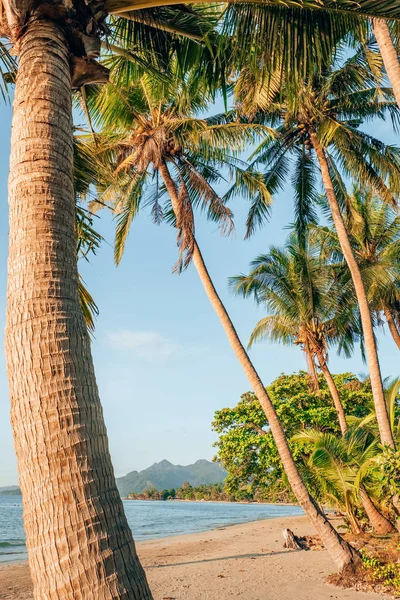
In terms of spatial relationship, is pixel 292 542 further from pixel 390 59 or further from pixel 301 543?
pixel 390 59

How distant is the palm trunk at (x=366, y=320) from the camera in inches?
376

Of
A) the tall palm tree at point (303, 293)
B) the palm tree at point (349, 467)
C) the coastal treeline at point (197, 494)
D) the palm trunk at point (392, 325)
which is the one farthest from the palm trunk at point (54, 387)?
the coastal treeline at point (197, 494)

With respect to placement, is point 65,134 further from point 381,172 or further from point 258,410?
point 258,410

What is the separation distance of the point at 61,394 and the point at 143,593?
879 mm

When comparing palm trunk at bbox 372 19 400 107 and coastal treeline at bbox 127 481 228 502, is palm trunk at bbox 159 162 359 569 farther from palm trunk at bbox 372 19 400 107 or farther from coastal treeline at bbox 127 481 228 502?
coastal treeline at bbox 127 481 228 502

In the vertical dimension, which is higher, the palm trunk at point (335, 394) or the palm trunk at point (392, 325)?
the palm trunk at point (392, 325)

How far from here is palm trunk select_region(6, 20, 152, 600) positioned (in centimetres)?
187

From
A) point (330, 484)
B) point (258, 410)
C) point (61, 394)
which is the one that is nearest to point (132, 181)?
point (330, 484)

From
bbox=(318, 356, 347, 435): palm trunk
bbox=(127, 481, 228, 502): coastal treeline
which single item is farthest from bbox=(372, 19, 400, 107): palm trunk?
bbox=(127, 481, 228, 502): coastal treeline

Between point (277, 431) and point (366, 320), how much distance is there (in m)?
3.25

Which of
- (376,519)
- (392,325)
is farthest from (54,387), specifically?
(392,325)

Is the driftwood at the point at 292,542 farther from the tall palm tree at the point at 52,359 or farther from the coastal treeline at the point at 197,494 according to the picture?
the coastal treeline at the point at 197,494

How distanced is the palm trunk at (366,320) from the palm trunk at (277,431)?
6.07 ft

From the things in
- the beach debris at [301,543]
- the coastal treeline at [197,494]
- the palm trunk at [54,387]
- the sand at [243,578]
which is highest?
the palm trunk at [54,387]
